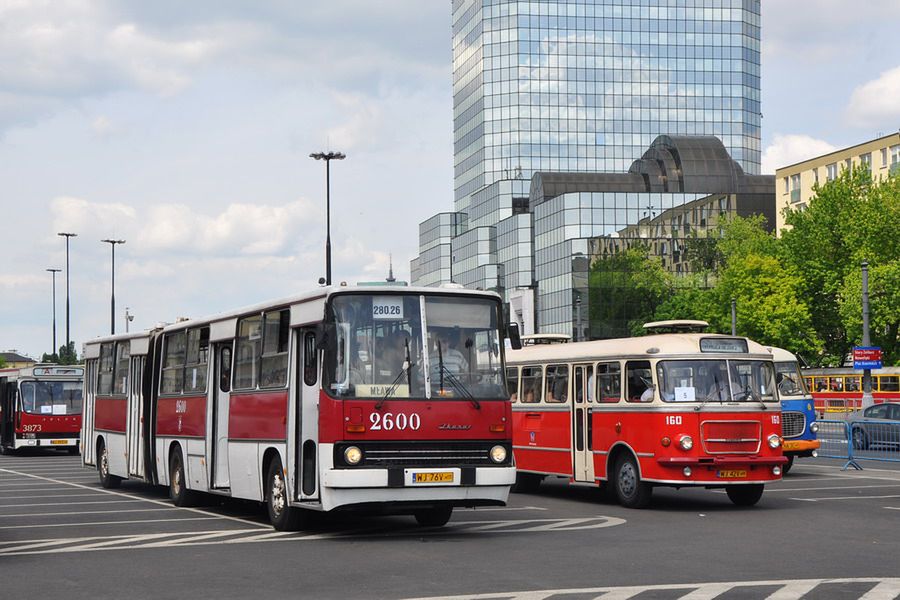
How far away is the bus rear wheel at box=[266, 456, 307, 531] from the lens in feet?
56.2

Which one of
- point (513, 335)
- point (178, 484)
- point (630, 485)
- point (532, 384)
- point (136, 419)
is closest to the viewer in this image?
point (513, 335)

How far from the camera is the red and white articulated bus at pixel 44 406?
1753 inches

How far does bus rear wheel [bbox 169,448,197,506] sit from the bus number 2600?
22.3ft

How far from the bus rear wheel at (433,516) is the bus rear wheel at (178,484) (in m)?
5.22

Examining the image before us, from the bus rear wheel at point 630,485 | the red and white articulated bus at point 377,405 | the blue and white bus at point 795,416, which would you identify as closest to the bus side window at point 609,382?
the bus rear wheel at point 630,485

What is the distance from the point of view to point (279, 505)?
57.4 feet

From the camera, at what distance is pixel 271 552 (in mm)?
14828

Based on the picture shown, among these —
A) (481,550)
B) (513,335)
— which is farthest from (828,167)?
(481,550)

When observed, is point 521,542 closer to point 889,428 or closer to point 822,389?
point 889,428

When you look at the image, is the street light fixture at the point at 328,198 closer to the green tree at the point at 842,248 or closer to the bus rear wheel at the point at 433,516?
the bus rear wheel at the point at 433,516

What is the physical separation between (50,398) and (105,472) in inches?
708

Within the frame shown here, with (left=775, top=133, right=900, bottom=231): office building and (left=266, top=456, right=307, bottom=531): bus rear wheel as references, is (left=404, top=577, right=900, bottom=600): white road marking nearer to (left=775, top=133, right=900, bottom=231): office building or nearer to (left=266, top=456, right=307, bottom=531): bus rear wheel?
(left=266, top=456, right=307, bottom=531): bus rear wheel

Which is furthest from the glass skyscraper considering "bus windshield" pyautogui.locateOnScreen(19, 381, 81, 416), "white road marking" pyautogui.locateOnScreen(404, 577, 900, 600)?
"white road marking" pyautogui.locateOnScreen(404, 577, 900, 600)

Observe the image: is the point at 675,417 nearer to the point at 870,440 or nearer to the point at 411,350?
the point at 411,350
